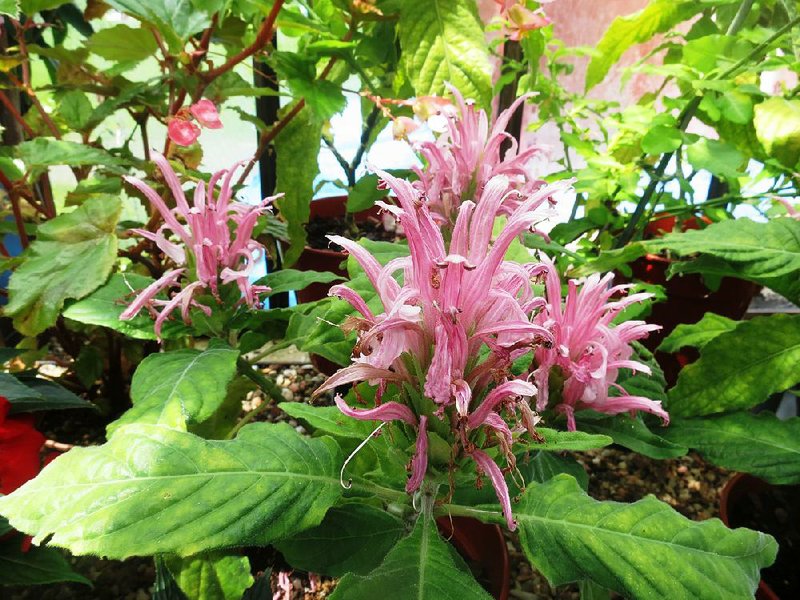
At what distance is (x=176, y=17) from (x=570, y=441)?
854mm

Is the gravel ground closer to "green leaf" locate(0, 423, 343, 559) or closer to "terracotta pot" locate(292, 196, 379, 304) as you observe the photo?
"terracotta pot" locate(292, 196, 379, 304)

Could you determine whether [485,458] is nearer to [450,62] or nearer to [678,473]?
[450,62]

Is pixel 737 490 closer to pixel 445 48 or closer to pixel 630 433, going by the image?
pixel 630 433

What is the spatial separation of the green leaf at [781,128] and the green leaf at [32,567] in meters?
1.10

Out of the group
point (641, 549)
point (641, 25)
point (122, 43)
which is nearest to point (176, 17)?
point (122, 43)

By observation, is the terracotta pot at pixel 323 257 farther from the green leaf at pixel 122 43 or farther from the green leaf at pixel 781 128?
the green leaf at pixel 781 128

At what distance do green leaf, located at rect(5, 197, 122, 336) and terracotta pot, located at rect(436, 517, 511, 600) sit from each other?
2.00 ft

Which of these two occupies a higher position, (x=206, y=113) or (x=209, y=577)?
(x=206, y=113)

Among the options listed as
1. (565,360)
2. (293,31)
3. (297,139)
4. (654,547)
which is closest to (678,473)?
(565,360)

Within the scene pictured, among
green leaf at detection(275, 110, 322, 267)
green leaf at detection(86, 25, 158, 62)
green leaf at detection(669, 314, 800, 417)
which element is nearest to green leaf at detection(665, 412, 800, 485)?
green leaf at detection(669, 314, 800, 417)

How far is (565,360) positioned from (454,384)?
0.93ft

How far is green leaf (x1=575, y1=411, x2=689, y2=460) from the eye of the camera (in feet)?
2.19

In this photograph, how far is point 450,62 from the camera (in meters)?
0.91

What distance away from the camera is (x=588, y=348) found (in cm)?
64
